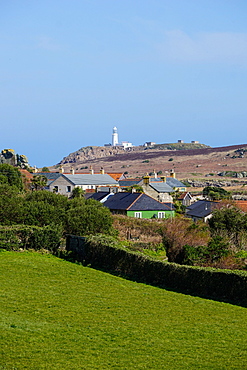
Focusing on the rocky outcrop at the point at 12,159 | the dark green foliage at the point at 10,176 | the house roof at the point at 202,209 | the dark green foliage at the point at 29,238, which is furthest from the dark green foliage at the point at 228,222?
the rocky outcrop at the point at 12,159

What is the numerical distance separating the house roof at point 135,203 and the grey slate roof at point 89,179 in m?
30.8

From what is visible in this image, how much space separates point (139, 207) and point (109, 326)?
40.6 meters

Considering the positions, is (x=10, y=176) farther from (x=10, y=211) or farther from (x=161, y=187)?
(x=10, y=211)

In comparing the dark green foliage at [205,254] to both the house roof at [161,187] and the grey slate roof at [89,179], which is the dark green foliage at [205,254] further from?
the grey slate roof at [89,179]

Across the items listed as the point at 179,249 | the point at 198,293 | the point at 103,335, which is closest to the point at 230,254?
the point at 179,249

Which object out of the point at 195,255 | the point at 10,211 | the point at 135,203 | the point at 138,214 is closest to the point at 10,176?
the point at 135,203

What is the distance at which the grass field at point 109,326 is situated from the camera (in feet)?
45.4

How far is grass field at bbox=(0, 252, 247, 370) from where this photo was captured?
13.8 meters

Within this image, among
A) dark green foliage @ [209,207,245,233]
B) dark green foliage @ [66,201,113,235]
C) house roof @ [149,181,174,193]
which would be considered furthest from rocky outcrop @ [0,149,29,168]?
dark green foliage @ [209,207,245,233]

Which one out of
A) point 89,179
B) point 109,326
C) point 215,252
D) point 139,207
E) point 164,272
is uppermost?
point 89,179

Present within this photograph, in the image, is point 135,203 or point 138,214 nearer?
point 138,214

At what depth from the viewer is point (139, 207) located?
5806 centimetres

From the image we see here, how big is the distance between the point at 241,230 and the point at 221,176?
110 meters

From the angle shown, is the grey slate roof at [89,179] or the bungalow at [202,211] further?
the grey slate roof at [89,179]
